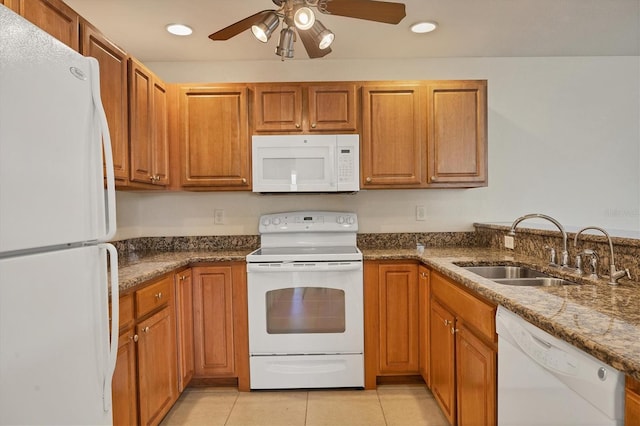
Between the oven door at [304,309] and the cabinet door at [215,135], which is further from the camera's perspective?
the cabinet door at [215,135]

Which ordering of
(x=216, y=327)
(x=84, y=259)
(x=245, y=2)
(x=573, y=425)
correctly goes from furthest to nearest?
(x=216, y=327)
(x=245, y=2)
(x=84, y=259)
(x=573, y=425)

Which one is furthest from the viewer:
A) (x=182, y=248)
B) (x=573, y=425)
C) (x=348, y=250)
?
(x=182, y=248)

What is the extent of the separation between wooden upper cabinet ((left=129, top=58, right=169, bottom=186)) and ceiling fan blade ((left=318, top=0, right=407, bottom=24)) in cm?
122

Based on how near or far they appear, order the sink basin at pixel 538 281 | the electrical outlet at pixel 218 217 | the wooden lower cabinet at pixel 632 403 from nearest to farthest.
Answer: the wooden lower cabinet at pixel 632 403, the sink basin at pixel 538 281, the electrical outlet at pixel 218 217

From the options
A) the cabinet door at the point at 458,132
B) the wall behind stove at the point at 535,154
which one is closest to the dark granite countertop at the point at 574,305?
the cabinet door at the point at 458,132

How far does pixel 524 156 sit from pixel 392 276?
1.61 metres

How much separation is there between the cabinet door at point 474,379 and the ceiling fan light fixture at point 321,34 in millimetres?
1525

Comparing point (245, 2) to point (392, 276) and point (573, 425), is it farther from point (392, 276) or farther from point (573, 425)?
point (573, 425)

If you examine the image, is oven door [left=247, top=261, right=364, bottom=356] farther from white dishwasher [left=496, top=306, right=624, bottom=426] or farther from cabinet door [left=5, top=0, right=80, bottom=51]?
cabinet door [left=5, top=0, right=80, bottom=51]

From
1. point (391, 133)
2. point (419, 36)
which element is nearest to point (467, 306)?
point (391, 133)

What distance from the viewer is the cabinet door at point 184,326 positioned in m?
2.17

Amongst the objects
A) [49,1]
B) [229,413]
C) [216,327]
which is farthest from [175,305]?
[49,1]

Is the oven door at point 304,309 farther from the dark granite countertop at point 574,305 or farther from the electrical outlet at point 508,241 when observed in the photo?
the electrical outlet at point 508,241

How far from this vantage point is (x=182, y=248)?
2.85 metres
